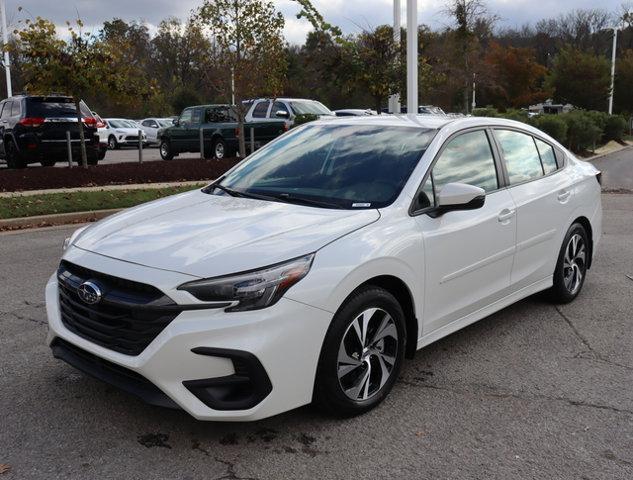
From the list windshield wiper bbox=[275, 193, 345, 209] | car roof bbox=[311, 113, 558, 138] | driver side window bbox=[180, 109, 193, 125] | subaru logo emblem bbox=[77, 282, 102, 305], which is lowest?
subaru logo emblem bbox=[77, 282, 102, 305]

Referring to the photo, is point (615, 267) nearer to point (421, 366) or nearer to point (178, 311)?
point (421, 366)

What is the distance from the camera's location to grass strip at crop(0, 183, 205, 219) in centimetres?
1032

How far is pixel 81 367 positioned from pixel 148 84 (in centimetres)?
1330

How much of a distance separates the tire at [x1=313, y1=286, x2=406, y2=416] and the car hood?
0.39 metres

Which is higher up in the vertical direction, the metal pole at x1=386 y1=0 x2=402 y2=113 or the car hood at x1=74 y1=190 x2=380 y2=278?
the metal pole at x1=386 y1=0 x2=402 y2=113

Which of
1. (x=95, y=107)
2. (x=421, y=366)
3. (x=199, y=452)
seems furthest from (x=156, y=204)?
(x=95, y=107)

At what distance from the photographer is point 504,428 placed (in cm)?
350

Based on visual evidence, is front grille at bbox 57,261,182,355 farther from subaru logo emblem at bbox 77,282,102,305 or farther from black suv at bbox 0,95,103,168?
black suv at bbox 0,95,103,168

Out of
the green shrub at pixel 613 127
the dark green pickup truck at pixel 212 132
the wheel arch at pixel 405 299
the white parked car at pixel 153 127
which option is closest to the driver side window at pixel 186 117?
the dark green pickup truck at pixel 212 132

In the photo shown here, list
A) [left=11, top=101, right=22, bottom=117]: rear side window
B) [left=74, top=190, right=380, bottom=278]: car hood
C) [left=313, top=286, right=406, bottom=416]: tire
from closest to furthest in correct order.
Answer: [left=74, top=190, right=380, bottom=278]: car hood
[left=313, top=286, right=406, bottom=416]: tire
[left=11, top=101, right=22, bottom=117]: rear side window

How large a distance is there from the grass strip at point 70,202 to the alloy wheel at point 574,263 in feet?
25.1

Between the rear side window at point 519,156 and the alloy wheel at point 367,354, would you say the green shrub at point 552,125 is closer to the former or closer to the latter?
the rear side window at point 519,156

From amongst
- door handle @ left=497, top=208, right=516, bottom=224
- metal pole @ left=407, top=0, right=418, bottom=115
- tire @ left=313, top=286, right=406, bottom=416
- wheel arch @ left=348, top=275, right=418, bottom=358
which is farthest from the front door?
metal pole @ left=407, top=0, right=418, bottom=115

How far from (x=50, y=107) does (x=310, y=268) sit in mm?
14866
